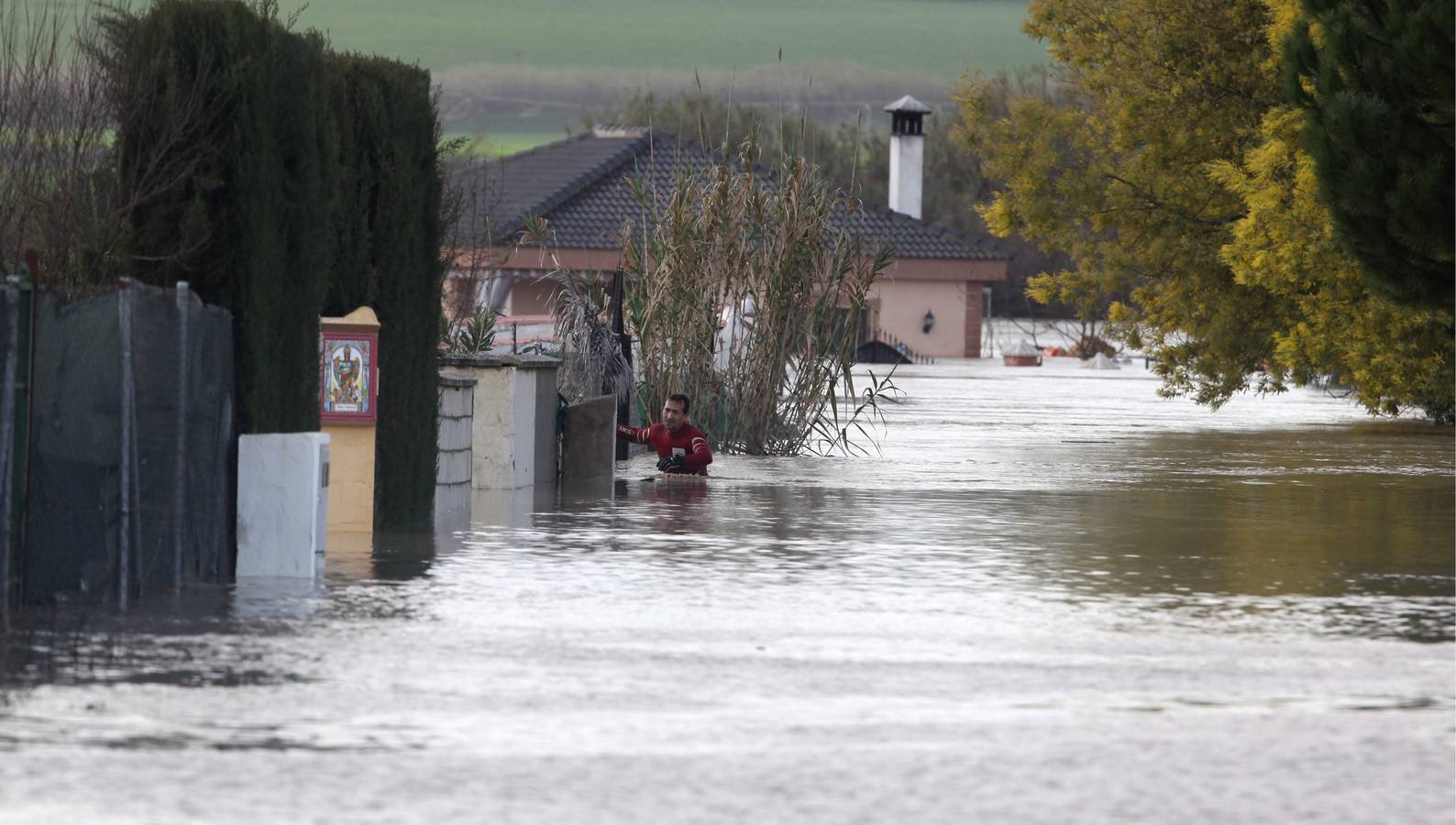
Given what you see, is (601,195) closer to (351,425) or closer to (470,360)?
(470,360)

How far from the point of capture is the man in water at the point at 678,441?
20938 millimetres

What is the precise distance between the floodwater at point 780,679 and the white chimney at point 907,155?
66813mm

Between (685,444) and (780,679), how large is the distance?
1177cm

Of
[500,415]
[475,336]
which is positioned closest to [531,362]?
[500,415]

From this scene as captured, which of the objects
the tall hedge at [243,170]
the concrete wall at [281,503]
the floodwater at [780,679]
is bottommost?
the floodwater at [780,679]

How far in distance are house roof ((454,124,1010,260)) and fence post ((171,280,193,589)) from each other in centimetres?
5479

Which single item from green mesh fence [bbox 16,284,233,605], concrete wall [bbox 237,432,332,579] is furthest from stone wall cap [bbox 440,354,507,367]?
green mesh fence [bbox 16,284,233,605]

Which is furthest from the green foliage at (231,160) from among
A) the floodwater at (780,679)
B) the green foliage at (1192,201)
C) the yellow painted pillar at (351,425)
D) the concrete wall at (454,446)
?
the green foliage at (1192,201)

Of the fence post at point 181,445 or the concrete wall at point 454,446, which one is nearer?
the fence post at point 181,445

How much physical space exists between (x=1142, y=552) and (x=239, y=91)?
19.7 ft

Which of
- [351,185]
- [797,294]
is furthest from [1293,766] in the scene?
[797,294]

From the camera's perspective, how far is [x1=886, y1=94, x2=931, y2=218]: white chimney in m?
83.3

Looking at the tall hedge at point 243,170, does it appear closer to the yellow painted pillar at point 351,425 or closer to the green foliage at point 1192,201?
the yellow painted pillar at point 351,425

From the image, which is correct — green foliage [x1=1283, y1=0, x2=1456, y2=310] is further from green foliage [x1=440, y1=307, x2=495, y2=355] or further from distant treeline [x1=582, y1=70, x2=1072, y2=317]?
distant treeline [x1=582, y1=70, x2=1072, y2=317]
